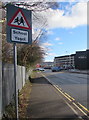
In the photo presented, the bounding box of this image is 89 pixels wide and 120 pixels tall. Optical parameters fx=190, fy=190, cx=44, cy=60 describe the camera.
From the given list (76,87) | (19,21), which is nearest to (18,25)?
(19,21)

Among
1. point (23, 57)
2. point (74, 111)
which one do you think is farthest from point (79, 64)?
point (74, 111)

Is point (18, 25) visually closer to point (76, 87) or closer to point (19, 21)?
point (19, 21)

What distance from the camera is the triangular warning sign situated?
14.0 ft

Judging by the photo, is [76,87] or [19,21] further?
[76,87]

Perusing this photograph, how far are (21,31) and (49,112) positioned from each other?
357 centimetres

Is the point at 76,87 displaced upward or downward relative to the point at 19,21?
downward

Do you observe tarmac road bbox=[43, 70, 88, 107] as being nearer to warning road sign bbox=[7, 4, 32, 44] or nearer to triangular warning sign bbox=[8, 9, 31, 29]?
warning road sign bbox=[7, 4, 32, 44]

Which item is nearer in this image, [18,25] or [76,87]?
[18,25]

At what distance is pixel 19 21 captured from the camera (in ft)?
14.3

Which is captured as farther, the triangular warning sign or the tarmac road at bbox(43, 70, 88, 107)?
the tarmac road at bbox(43, 70, 88, 107)

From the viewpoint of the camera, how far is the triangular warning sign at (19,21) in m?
4.27

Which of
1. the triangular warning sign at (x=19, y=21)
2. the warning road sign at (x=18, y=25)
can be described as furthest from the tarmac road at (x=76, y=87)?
the triangular warning sign at (x=19, y=21)

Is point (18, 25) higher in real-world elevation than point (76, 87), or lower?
higher

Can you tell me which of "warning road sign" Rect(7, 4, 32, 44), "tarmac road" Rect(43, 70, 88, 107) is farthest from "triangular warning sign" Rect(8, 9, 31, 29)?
"tarmac road" Rect(43, 70, 88, 107)
